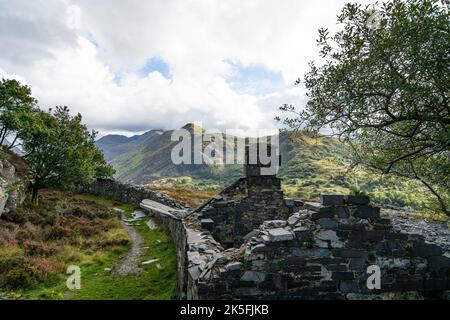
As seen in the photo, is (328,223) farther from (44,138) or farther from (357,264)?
(44,138)

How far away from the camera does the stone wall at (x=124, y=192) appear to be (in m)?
31.9

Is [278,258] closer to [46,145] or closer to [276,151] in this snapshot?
[276,151]

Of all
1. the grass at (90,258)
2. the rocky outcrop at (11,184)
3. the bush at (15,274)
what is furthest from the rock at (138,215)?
the bush at (15,274)

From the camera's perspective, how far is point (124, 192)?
36.6 meters

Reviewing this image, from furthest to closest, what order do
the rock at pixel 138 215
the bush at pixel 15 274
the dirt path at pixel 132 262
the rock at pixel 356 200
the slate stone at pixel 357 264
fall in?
the rock at pixel 138 215
the dirt path at pixel 132 262
the bush at pixel 15 274
the rock at pixel 356 200
the slate stone at pixel 357 264

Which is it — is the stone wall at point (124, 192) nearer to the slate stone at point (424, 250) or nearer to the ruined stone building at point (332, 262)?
the ruined stone building at point (332, 262)

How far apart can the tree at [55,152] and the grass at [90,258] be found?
2884 millimetres

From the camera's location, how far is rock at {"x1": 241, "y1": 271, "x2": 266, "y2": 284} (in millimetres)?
7441

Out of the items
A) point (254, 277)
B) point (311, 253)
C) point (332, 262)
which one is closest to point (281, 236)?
point (311, 253)

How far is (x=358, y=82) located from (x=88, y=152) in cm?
2543

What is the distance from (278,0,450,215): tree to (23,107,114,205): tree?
Answer: 2183 cm

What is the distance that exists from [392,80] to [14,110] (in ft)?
86.3

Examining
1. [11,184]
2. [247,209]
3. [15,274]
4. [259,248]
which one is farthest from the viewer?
[11,184]

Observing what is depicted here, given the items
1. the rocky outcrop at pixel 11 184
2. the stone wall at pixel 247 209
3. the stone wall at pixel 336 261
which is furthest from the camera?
the rocky outcrop at pixel 11 184
